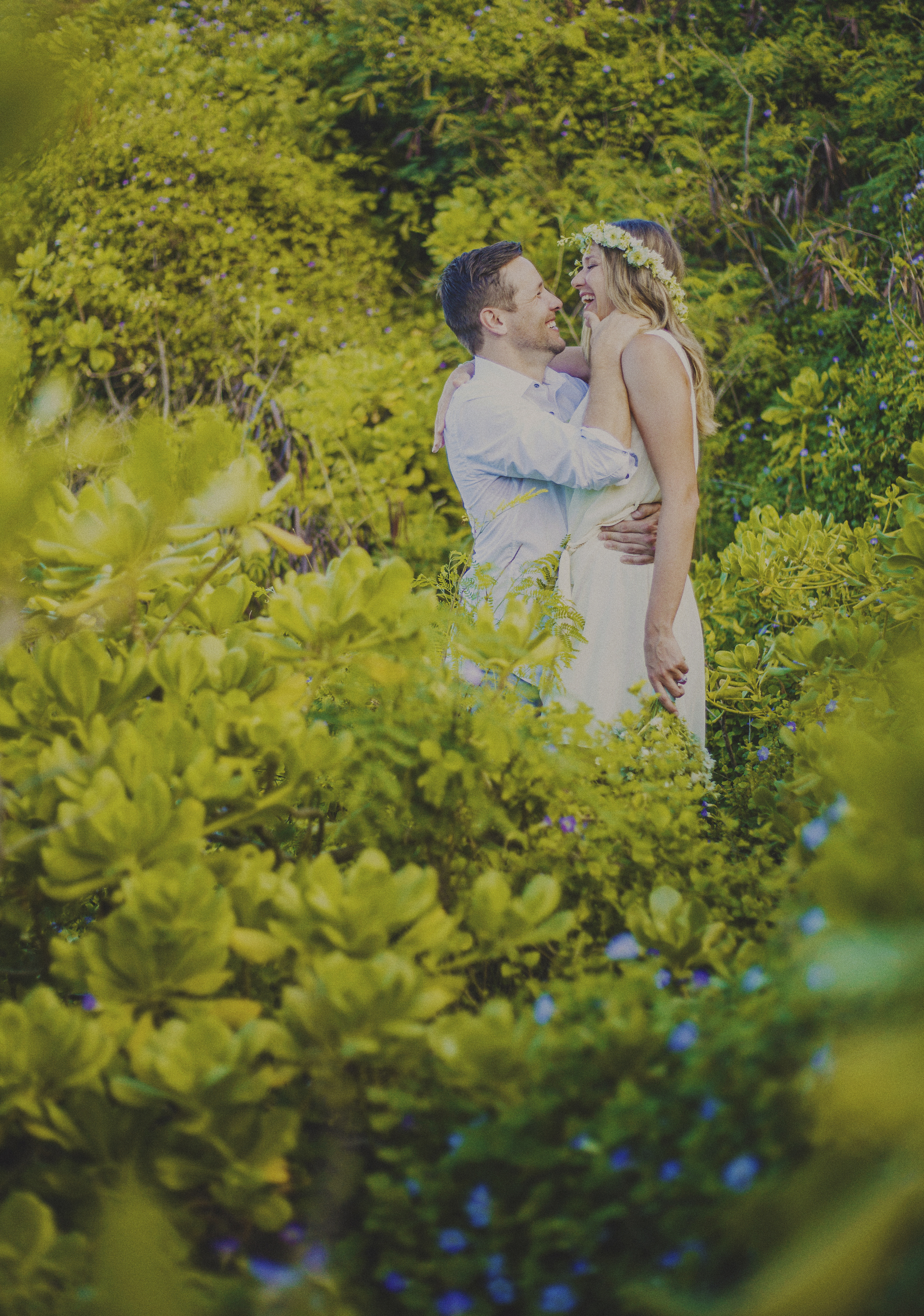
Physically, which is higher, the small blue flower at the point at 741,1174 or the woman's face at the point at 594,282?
the woman's face at the point at 594,282

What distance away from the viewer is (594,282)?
2.63 meters

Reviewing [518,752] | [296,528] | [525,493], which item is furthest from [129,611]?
[296,528]

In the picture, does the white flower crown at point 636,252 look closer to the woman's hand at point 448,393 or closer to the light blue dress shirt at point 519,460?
the light blue dress shirt at point 519,460

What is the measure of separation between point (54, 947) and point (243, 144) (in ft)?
20.6

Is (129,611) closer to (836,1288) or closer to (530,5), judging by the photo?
(836,1288)

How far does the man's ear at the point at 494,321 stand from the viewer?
9.04ft

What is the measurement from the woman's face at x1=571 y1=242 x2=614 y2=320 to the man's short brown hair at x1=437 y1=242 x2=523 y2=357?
205 mm

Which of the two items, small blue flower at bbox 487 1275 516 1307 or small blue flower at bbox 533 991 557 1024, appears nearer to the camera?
small blue flower at bbox 487 1275 516 1307

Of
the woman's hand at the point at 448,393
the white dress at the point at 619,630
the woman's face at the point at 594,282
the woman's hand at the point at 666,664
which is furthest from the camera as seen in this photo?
the woman's hand at the point at 448,393

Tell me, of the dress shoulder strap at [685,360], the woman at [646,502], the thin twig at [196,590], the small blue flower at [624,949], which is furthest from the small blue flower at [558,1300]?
the dress shoulder strap at [685,360]

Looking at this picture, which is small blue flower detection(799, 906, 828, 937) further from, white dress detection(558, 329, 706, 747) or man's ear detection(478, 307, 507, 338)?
man's ear detection(478, 307, 507, 338)

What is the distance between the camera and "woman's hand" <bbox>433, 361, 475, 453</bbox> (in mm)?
3039

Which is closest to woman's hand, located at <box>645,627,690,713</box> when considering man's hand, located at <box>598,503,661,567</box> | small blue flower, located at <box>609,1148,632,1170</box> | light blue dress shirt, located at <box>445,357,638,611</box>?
man's hand, located at <box>598,503,661,567</box>

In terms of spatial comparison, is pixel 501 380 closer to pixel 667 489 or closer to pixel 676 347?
pixel 676 347
